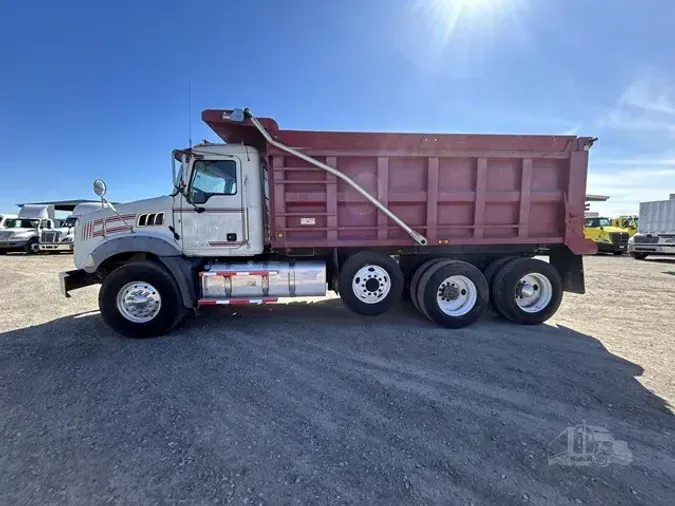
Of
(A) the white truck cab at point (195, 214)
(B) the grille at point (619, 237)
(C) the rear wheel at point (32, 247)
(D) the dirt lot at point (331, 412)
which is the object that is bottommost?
(D) the dirt lot at point (331, 412)

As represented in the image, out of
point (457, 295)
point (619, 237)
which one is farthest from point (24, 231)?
point (619, 237)

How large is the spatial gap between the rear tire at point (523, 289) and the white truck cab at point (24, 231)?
2353 centimetres

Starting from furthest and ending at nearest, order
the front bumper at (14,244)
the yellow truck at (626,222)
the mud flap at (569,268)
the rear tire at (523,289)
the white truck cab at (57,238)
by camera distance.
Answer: the yellow truck at (626,222), the white truck cab at (57,238), the front bumper at (14,244), the mud flap at (569,268), the rear tire at (523,289)

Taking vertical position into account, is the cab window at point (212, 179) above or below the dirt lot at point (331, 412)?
above

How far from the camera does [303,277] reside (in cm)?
514

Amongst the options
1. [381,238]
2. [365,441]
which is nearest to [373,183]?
[381,238]

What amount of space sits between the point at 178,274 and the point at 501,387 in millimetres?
4498

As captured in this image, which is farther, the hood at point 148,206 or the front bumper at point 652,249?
the front bumper at point 652,249

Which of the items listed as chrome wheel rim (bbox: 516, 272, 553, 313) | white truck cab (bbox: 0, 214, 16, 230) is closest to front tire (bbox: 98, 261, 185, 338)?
chrome wheel rim (bbox: 516, 272, 553, 313)

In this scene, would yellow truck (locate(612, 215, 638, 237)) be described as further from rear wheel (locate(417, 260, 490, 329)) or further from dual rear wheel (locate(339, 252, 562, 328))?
rear wheel (locate(417, 260, 490, 329))

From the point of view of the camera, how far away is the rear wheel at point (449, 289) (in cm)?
498

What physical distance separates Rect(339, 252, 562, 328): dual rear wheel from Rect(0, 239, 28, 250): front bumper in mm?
21506

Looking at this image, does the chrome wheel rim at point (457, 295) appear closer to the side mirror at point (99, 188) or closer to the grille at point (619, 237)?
the side mirror at point (99, 188)

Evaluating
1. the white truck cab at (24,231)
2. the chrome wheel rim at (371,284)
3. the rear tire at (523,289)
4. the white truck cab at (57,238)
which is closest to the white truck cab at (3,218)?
the white truck cab at (24,231)
